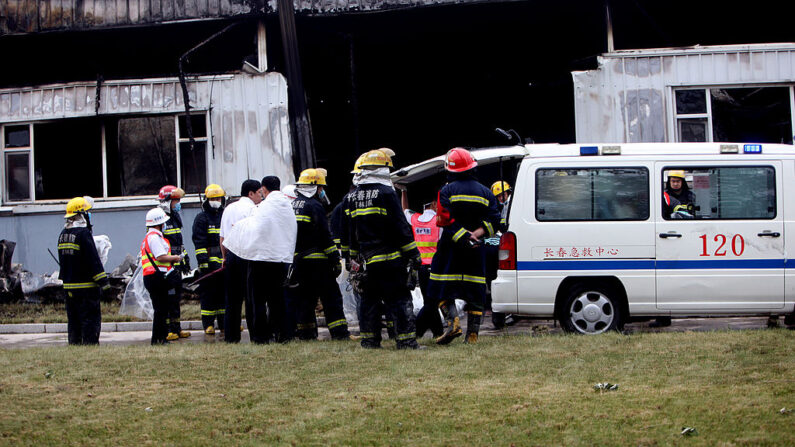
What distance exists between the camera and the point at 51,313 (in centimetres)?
1523

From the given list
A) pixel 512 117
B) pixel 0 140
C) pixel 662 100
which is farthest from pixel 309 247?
pixel 512 117

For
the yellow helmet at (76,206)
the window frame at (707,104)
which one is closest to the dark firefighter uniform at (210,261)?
the yellow helmet at (76,206)

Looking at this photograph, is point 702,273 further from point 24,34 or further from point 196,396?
point 24,34

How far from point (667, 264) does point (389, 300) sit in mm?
2975

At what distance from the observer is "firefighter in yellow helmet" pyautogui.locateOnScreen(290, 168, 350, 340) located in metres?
10.0

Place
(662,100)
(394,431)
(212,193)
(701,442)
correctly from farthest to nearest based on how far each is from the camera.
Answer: (662,100) → (212,193) → (394,431) → (701,442)

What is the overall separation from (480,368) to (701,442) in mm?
2489

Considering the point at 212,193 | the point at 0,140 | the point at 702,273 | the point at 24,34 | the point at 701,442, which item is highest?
the point at 24,34

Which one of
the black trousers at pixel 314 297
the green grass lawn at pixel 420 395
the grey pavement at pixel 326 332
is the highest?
the black trousers at pixel 314 297

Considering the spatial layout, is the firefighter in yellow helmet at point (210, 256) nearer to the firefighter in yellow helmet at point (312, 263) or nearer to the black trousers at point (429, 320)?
the firefighter in yellow helmet at point (312, 263)

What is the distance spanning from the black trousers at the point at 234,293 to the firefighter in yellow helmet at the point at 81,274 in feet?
5.09

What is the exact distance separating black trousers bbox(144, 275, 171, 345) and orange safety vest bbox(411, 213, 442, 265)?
119 inches

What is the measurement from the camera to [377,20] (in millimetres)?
18859

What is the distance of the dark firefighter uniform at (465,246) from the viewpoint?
8.86 metres
